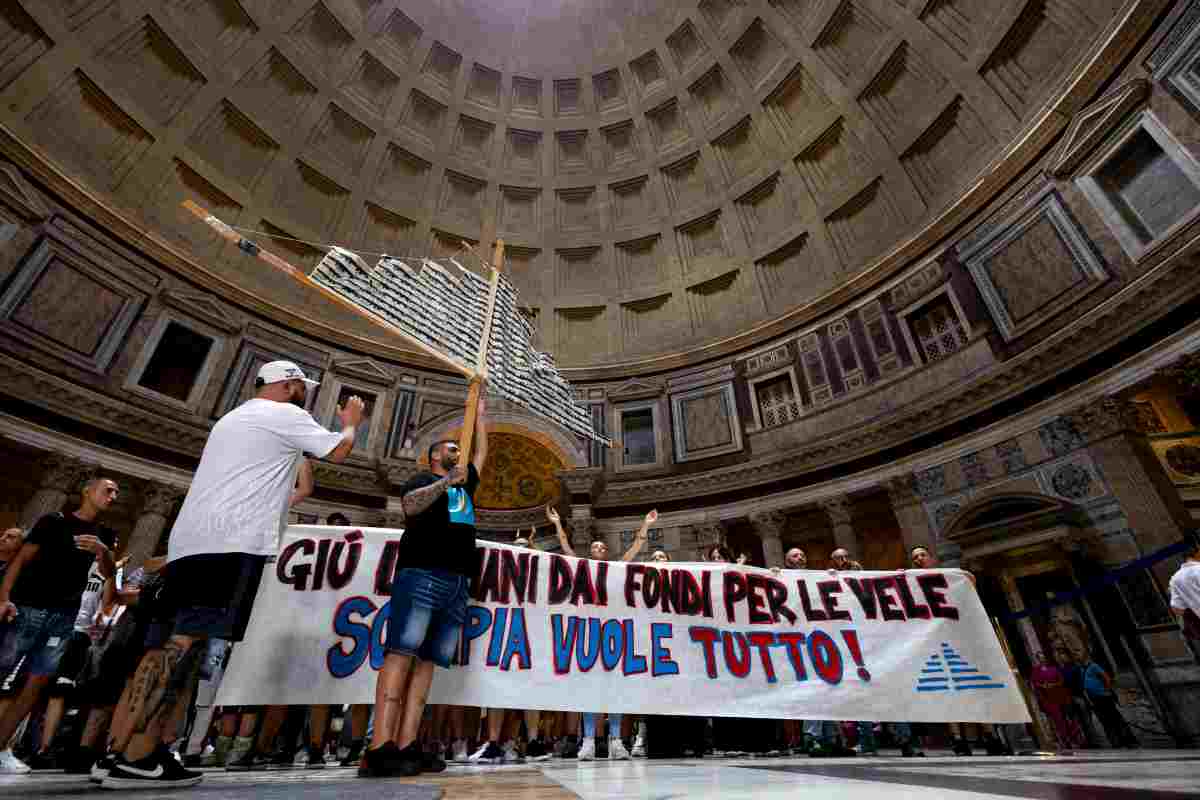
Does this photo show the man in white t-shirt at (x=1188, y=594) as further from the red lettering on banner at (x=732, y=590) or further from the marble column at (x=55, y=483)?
the marble column at (x=55, y=483)

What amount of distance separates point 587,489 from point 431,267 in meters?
10.1

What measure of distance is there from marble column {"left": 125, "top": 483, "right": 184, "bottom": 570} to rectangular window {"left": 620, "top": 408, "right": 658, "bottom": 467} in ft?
38.4

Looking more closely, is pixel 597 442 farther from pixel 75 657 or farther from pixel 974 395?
A: pixel 75 657

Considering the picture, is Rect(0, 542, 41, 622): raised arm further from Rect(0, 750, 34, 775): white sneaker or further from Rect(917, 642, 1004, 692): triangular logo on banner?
Rect(917, 642, 1004, 692): triangular logo on banner

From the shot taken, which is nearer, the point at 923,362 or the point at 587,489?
the point at 923,362

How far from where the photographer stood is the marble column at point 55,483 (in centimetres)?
1041

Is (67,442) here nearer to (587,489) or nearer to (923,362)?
(587,489)

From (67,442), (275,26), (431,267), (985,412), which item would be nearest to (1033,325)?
(985,412)

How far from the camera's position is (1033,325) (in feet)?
35.1

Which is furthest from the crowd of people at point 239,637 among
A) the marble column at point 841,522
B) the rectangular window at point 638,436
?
the rectangular window at point 638,436

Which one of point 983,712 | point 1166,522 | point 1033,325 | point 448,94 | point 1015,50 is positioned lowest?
point 983,712

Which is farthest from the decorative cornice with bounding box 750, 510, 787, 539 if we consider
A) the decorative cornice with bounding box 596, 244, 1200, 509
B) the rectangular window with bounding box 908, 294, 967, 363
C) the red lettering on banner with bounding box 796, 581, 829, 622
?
Result: the red lettering on banner with bounding box 796, 581, 829, 622

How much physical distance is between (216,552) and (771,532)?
13.0 m

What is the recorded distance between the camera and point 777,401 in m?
Result: 15.5
